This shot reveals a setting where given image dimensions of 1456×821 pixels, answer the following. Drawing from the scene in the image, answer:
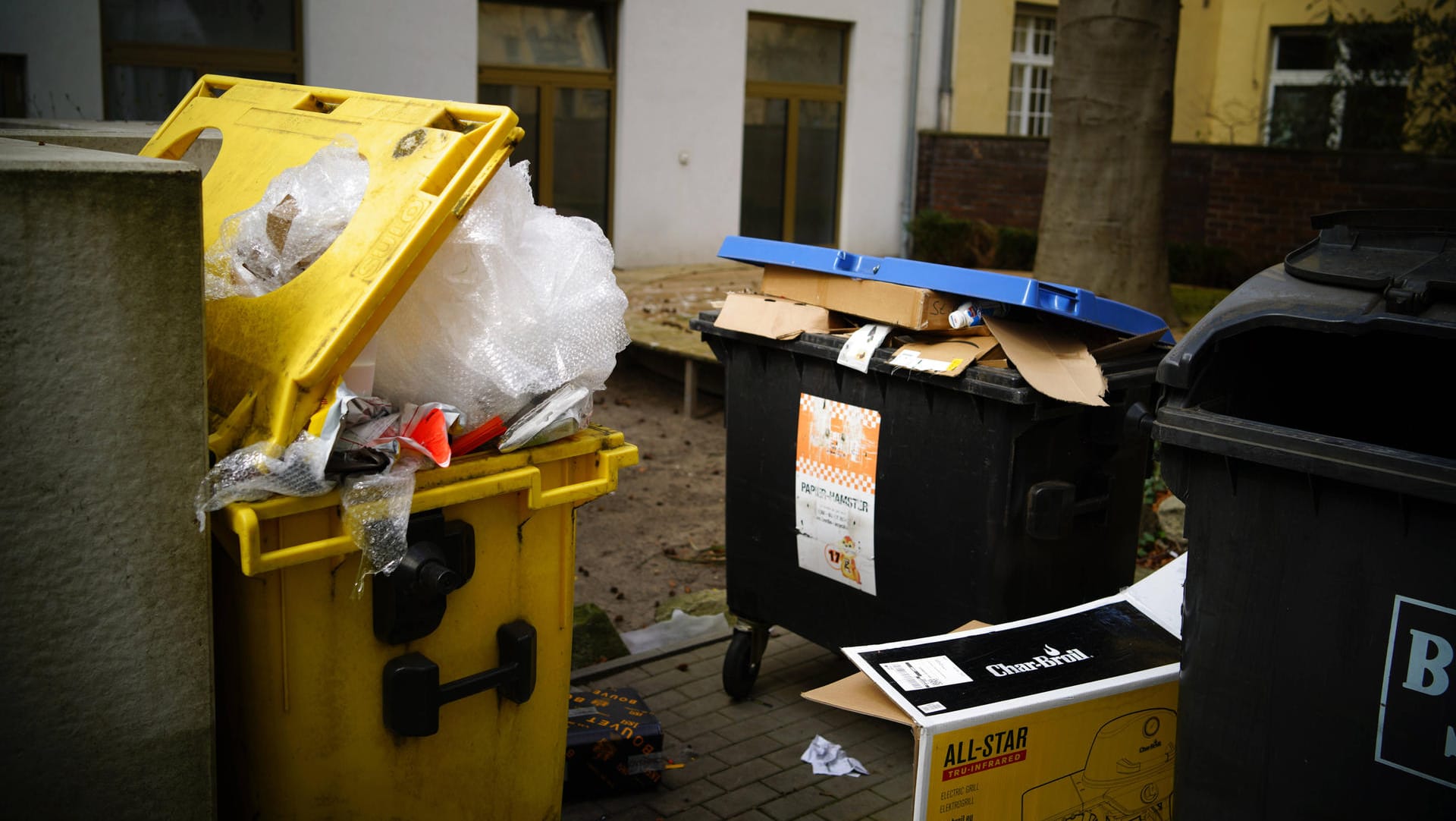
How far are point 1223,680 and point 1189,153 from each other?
12.0 meters

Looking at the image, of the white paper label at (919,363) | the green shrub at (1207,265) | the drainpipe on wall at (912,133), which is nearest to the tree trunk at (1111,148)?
the white paper label at (919,363)

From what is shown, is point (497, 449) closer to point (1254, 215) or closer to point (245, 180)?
point (245, 180)

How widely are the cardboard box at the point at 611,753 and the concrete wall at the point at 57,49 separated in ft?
27.3

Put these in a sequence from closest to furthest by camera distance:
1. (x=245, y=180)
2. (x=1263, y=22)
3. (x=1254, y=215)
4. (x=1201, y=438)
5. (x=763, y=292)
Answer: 1. (x=1201, y=438)
2. (x=245, y=180)
3. (x=763, y=292)
4. (x=1254, y=215)
5. (x=1263, y=22)

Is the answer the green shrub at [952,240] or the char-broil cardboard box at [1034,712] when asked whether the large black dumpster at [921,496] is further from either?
the green shrub at [952,240]

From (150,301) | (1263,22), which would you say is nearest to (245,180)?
(150,301)

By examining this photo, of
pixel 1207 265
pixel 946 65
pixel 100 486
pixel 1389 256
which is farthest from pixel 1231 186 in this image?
pixel 100 486

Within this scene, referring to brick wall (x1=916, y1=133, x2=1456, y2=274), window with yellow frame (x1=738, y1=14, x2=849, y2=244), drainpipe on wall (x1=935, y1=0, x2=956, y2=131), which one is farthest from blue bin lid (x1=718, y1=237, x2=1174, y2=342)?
drainpipe on wall (x1=935, y1=0, x2=956, y2=131)

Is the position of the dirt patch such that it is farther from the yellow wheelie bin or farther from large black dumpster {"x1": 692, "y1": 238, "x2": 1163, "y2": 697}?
the yellow wheelie bin

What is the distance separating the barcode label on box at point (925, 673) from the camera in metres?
2.52

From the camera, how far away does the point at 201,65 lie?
10219 millimetres

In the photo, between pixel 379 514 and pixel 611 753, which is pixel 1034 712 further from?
pixel 379 514

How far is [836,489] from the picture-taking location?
3494 mm

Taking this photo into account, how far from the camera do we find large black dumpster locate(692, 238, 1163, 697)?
3.13m
